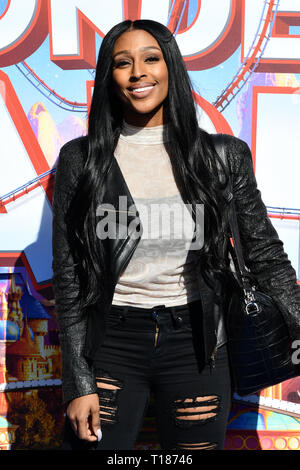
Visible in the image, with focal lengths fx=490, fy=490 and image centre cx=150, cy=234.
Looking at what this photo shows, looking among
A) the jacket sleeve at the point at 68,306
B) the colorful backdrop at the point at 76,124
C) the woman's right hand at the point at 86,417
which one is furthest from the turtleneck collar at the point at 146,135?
the woman's right hand at the point at 86,417

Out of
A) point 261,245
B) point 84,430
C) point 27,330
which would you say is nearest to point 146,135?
point 261,245

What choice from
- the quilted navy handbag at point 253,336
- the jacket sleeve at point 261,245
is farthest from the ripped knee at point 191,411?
the jacket sleeve at point 261,245

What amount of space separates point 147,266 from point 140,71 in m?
0.70

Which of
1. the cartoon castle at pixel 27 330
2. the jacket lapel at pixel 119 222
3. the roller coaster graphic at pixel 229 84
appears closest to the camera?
the jacket lapel at pixel 119 222

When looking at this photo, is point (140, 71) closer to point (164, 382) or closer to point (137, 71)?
point (137, 71)

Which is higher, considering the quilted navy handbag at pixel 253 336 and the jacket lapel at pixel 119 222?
the jacket lapel at pixel 119 222

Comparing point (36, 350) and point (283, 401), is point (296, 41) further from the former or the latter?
point (36, 350)

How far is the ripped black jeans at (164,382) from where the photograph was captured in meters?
1.77

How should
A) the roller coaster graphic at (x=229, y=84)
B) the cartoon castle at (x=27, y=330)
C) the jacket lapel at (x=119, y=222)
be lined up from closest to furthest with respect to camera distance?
1. the jacket lapel at (x=119, y=222)
2. the roller coaster graphic at (x=229, y=84)
3. the cartoon castle at (x=27, y=330)

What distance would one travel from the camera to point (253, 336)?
181 centimetres

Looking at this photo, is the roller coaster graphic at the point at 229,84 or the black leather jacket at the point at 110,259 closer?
the black leather jacket at the point at 110,259

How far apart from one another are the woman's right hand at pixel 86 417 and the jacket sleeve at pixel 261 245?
768 mm

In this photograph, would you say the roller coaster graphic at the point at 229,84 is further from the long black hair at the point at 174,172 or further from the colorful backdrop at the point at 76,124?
the long black hair at the point at 174,172

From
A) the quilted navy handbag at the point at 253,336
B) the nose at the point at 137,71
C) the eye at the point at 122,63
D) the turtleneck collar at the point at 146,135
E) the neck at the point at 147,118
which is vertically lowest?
the quilted navy handbag at the point at 253,336
